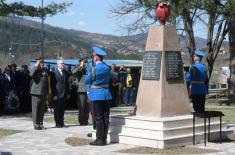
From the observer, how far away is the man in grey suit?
14.1 metres

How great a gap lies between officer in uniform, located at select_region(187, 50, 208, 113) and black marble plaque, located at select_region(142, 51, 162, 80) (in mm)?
1688

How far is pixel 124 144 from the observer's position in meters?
11.3

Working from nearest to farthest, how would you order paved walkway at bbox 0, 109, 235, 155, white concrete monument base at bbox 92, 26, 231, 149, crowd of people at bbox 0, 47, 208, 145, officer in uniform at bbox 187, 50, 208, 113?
paved walkway at bbox 0, 109, 235, 155, white concrete monument base at bbox 92, 26, 231, 149, crowd of people at bbox 0, 47, 208, 145, officer in uniform at bbox 187, 50, 208, 113

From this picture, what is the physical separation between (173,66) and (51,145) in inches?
120

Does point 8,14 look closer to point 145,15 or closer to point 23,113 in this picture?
point 23,113

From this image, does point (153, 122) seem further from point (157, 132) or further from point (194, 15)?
point (194, 15)

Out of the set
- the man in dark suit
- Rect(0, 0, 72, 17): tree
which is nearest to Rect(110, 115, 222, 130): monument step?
the man in dark suit

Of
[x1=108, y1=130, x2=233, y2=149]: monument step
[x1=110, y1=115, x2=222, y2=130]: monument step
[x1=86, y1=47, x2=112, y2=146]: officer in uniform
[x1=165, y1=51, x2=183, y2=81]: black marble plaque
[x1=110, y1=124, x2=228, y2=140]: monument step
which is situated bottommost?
[x1=108, y1=130, x2=233, y2=149]: monument step

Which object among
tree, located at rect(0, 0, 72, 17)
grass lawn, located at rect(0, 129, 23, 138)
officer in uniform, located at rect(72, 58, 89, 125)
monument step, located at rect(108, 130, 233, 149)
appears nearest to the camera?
monument step, located at rect(108, 130, 233, 149)

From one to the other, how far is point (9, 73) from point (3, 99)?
952 mm

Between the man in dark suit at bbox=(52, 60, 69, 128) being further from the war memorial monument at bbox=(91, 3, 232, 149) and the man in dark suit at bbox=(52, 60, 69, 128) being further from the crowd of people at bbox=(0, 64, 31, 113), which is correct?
the crowd of people at bbox=(0, 64, 31, 113)

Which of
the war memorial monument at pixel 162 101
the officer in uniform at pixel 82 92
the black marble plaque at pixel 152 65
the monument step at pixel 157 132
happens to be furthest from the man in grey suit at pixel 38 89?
the black marble plaque at pixel 152 65

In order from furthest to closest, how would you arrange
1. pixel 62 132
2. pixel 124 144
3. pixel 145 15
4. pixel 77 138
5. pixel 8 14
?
pixel 145 15 → pixel 8 14 → pixel 62 132 → pixel 77 138 → pixel 124 144

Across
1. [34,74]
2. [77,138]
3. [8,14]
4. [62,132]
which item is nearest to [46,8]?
[8,14]
